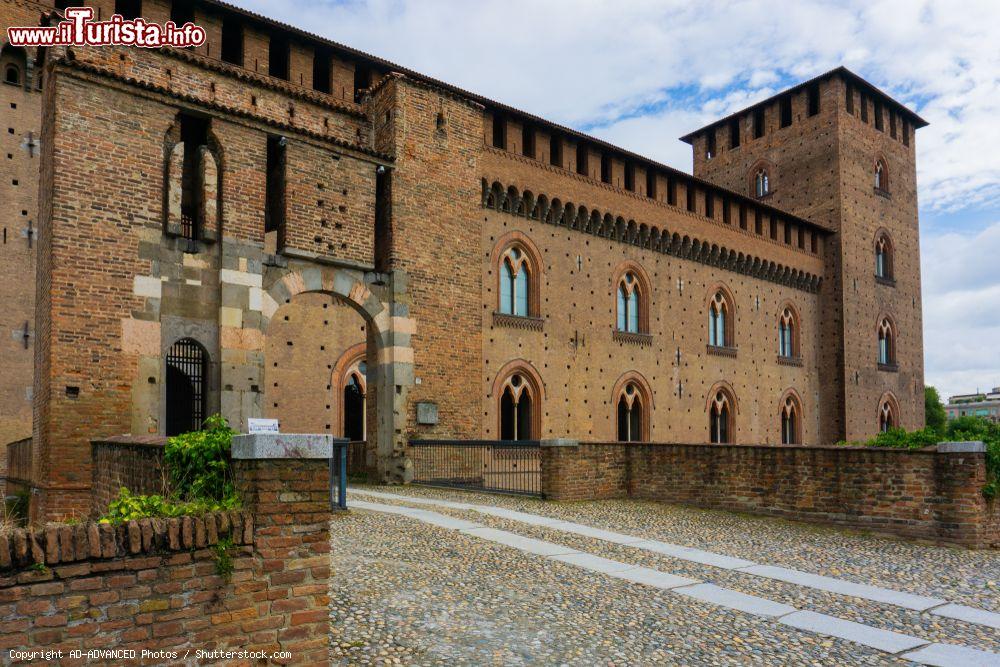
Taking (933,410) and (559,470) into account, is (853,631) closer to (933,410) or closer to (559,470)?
(559,470)

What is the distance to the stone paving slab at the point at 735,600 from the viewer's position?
7.02 meters

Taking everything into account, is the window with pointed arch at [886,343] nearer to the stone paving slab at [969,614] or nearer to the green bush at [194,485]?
the stone paving slab at [969,614]

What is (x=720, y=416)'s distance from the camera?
1160 inches

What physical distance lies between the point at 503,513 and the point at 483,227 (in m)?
10.9

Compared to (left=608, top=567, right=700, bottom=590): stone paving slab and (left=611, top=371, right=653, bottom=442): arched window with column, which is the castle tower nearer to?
(left=611, top=371, right=653, bottom=442): arched window with column

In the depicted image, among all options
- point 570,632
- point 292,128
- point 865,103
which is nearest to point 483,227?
point 292,128

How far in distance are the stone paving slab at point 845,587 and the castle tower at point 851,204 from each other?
27.1 m

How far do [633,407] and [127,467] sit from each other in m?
20.0

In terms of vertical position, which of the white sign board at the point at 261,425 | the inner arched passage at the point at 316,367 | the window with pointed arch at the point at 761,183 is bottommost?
the white sign board at the point at 261,425

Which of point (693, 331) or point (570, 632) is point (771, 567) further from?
point (693, 331)

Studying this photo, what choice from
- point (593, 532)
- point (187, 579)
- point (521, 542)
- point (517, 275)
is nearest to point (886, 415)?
point (517, 275)

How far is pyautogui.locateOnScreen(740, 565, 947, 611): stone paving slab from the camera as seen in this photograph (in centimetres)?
759

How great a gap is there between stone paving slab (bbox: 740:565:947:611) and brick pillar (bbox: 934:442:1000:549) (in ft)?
12.1

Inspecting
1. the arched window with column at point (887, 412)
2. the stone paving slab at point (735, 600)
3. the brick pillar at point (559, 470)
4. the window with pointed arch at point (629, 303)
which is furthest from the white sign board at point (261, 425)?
the arched window with column at point (887, 412)
